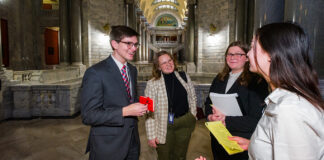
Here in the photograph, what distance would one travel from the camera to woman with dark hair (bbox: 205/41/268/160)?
1.68 m

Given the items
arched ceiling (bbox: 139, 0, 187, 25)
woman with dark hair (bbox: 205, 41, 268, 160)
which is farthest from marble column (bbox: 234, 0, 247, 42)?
arched ceiling (bbox: 139, 0, 187, 25)

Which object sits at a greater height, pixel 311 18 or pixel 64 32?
pixel 64 32

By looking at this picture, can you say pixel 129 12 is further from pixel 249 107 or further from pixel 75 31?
pixel 249 107

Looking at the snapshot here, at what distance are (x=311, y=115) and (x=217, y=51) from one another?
12836 millimetres

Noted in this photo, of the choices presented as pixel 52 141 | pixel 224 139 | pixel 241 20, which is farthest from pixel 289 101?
pixel 241 20

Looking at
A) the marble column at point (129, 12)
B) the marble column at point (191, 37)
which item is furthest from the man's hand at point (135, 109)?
the marble column at point (129, 12)

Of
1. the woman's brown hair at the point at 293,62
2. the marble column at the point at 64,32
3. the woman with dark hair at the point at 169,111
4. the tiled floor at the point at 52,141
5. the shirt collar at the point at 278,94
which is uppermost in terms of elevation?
the marble column at the point at 64,32

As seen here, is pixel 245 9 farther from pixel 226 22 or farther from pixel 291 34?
pixel 291 34

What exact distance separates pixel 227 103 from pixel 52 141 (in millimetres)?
3808

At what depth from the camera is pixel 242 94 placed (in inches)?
68.7

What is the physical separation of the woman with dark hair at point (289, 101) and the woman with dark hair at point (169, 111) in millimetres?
1447

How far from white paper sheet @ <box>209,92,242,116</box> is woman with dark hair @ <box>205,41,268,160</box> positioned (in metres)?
0.05

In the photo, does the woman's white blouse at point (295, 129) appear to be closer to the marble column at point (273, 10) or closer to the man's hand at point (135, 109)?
the man's hand at point (135, 109)

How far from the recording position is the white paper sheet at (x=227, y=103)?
164 centimetres
